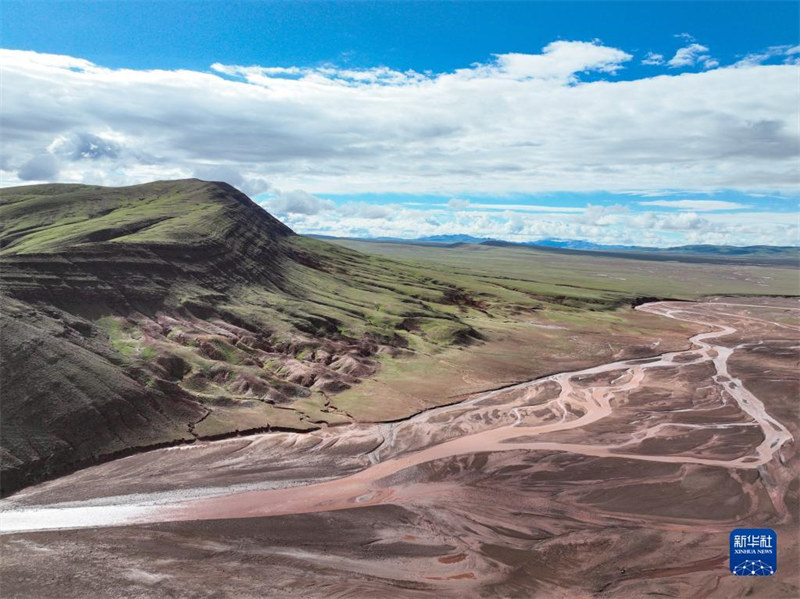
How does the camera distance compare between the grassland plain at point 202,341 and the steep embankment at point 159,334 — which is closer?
the steep embankment at point 159,334

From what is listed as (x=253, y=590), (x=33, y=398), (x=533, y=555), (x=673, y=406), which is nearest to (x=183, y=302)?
(x=33, y=398)

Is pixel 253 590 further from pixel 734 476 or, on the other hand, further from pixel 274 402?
pixel 734 476

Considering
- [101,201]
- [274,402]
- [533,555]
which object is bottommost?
[533,555]

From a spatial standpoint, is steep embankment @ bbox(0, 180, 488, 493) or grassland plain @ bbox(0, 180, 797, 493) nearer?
steep embankment @ bbox(0, 180, 488, 493)
